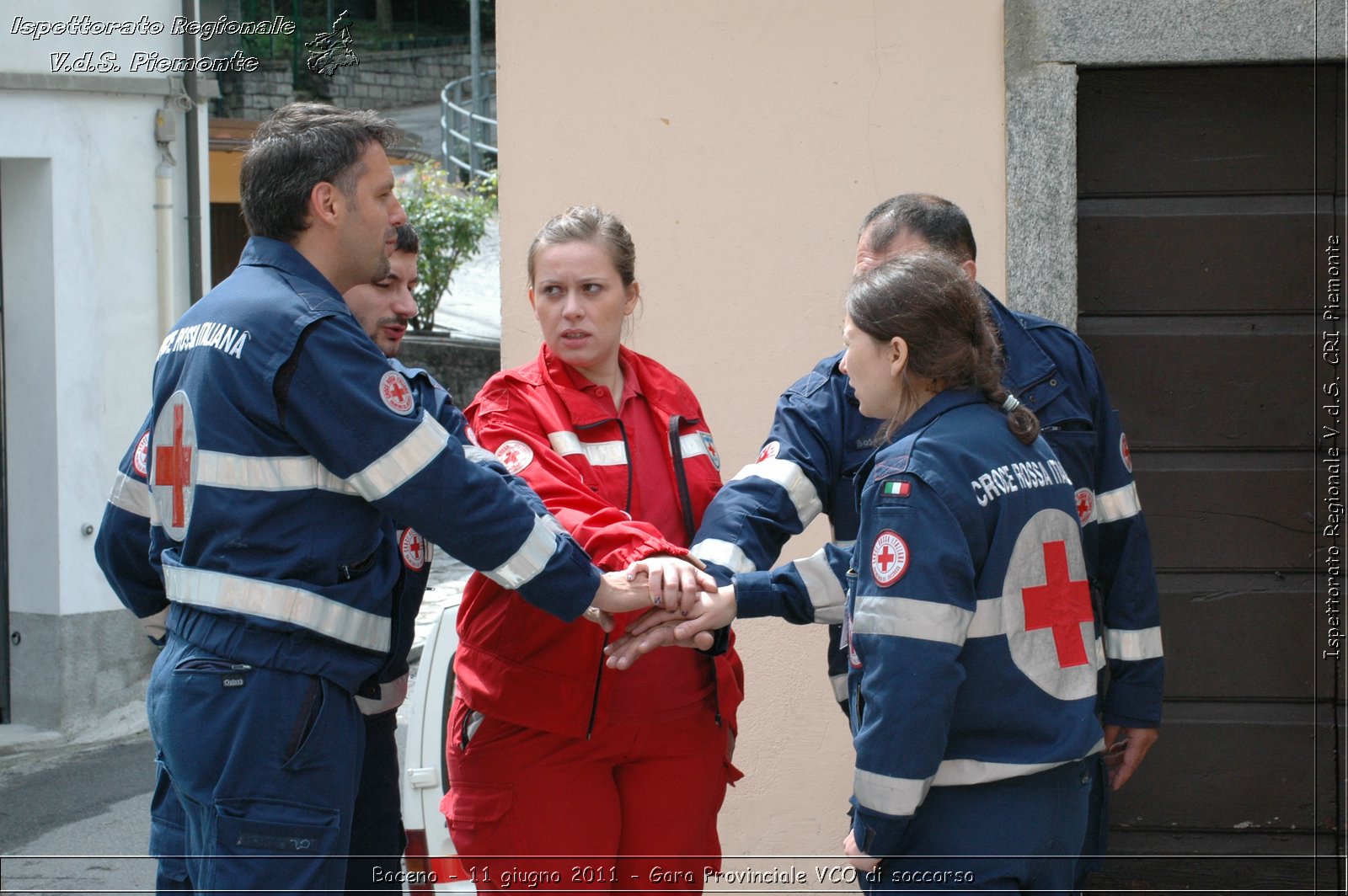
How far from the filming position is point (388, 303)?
3.56 m

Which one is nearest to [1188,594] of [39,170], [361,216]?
[361,216]

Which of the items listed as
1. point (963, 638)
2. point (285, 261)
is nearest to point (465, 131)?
point (285, 261)

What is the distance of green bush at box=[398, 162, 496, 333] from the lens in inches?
661

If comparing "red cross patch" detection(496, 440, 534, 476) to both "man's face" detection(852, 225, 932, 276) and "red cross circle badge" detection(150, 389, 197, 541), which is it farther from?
"man's face" detection(852, 225, 932, 276)

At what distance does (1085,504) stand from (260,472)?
1.88 metres

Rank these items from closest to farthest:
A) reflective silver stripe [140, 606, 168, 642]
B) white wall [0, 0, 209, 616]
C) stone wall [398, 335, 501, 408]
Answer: reflective silver stripe [140, 606, 168, 642], white wall [0, 0, 209, 616], stone wall [398, 335, 501, 408]

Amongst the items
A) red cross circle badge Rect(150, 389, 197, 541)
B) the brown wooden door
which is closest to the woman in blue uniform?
red cross circle badge Rect(150, 389, 197, 541)

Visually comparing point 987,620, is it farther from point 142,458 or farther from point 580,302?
point 142,458

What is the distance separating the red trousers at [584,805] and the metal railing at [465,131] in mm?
18797

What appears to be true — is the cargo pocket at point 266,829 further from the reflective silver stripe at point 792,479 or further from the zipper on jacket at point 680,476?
the reflective silver stripe at point 792,479

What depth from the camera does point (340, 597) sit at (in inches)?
106

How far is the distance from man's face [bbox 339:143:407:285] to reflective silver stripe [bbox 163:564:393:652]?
0.70 metres

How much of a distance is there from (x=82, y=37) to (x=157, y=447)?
252 inches

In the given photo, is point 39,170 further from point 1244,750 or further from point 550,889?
point 1244,750
